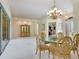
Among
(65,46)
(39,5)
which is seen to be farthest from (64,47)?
(39,5)

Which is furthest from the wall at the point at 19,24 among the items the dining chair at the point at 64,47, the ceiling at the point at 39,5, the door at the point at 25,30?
the dining chair at the point at 64,47

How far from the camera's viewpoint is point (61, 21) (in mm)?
14203

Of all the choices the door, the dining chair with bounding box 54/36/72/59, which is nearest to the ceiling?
the door

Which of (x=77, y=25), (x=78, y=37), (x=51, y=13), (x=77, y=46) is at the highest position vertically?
(x=51, y=13)

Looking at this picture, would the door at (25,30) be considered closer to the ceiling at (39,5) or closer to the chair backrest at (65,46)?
the ceiling at (39,5)

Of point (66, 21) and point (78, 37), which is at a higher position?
point (66, 21)

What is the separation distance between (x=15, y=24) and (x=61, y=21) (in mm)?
6472

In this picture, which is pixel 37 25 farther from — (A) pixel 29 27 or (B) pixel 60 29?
(B) pixel 60 29

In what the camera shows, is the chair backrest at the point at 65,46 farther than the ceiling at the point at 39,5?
No

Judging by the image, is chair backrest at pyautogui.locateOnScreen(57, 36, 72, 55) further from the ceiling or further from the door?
the door

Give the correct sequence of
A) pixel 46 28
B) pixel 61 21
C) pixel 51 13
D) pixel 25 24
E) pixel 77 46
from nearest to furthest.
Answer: pixel 77 46, pixel 51 13, pixel 61 21, pixel 46 28, pixel 25 24

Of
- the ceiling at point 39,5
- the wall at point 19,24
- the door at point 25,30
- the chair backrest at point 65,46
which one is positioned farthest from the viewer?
the door at point 25,30

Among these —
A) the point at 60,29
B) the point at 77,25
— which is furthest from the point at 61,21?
the point at 77,25

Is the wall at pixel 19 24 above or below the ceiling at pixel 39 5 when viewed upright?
below
